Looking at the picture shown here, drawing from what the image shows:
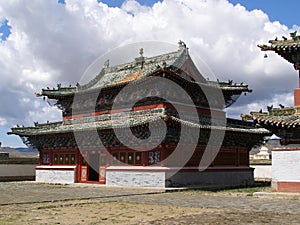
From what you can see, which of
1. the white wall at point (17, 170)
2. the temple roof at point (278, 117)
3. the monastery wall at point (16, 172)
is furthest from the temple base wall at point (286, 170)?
the white wall at point (17, 170)

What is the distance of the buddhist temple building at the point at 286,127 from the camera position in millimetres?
19484

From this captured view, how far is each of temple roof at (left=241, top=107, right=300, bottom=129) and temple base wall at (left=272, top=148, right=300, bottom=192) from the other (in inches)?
54.9

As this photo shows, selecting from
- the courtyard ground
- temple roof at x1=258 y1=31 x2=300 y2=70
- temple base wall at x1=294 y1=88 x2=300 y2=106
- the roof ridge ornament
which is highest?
the roof ridge ornament

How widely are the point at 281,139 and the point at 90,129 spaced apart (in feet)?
42.8

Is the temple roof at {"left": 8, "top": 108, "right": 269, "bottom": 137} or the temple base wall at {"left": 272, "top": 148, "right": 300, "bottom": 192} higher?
the temple roof at {"left": 8, "top": 108, "right": 269, "bottom": 137}

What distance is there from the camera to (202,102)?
2961cm

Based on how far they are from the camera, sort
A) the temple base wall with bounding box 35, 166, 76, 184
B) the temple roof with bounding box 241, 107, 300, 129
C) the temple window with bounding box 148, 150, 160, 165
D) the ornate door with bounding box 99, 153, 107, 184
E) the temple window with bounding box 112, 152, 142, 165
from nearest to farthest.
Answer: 1. the temple roof with bounding box 241, 107, 300, 129
2. the temple window with bounding box 148, 150, 160, 165
3. the temple window with bounding box 112, 152, 142, 165
4. the ornate door with bounding box 99, 153, 107, 184
5. the temple base wall with bounding box 35, 166, 76, 184

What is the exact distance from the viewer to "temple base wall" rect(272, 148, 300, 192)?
19500 mm

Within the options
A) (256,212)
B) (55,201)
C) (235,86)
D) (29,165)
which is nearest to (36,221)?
(55,201)

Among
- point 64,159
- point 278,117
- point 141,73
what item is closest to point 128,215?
point 278,117

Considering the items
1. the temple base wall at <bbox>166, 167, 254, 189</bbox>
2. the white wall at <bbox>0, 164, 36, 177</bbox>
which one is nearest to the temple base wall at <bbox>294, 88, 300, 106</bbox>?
the temple base wall at <bbox>166, 167, 254, 189</bbox>

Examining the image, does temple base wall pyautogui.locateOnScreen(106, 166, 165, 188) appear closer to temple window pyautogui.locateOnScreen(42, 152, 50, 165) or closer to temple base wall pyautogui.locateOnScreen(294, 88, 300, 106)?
temple window pyautogui.locateOnScreen(42, 152, 50, 165)

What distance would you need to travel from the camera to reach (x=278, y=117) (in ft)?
65.8

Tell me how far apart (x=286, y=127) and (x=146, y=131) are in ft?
29.1
